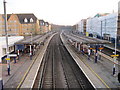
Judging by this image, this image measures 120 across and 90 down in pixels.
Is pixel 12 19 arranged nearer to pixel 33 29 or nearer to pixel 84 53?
pixel 33 29

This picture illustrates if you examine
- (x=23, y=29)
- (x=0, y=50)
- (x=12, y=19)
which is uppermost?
(x=12, y=19)

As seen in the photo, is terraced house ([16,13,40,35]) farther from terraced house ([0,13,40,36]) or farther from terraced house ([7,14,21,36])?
terraced house ([7,14,21,36])

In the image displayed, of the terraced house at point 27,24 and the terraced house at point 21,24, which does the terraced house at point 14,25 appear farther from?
the terraced house at point 27,24

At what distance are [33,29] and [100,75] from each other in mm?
59961

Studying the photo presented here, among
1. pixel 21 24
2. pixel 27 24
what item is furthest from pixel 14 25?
pixel 27 24

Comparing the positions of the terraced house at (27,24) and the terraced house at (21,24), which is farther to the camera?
the terraced house at (27,24)

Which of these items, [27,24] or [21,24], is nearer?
[21,24]

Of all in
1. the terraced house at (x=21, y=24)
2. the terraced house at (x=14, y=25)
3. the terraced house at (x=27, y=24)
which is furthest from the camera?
the terraced house at (x=27, y=24)

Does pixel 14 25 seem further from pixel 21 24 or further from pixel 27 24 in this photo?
pixel 27 24

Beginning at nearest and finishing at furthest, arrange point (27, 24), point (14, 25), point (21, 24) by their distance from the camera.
→ point (14, 25) < point (21, 24) < point (27, 24)

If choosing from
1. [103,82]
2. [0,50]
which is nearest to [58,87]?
[103,82]

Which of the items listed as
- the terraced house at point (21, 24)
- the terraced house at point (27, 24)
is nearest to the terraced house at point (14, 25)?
the terraced house at point (21, 24)

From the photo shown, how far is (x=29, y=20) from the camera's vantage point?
7244cm

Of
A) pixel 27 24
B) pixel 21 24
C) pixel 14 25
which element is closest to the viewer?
pixel 14 25
